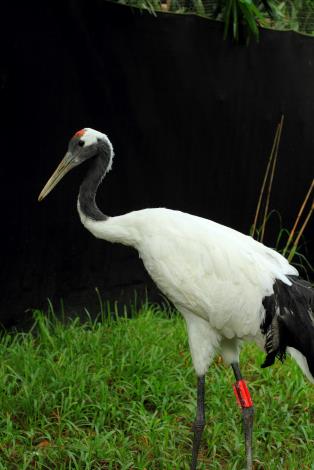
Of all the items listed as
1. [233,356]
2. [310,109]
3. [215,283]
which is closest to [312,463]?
[233,356]

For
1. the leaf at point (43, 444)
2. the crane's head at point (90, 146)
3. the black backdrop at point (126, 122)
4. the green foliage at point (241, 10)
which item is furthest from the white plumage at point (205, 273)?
the green foliage at point (241, 10)

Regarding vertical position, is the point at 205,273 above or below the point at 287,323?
above

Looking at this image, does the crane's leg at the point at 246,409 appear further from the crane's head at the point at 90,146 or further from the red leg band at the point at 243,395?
the crane's head at the point at 90,146

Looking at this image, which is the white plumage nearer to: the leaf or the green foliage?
the leaf

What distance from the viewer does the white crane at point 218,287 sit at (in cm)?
422

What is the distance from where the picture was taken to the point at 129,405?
4.86m

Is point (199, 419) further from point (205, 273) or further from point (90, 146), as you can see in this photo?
point (90, 146)

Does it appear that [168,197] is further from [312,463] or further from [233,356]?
[312,463]

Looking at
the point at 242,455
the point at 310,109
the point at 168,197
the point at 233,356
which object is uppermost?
the point at 310,109

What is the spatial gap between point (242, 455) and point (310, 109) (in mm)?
3830

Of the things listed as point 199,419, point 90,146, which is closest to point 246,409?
point 199,419

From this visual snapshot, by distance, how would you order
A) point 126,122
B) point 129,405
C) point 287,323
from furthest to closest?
point 126,122
point 129,405
point 287,323

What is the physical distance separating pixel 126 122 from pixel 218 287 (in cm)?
216

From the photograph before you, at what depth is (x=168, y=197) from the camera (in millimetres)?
6406
